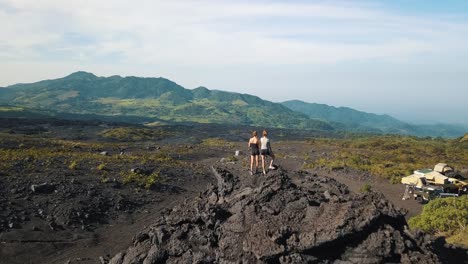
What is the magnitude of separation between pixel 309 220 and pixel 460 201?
13.7 m

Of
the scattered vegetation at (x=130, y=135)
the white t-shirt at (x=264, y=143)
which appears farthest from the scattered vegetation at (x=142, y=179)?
the scattered vegetation at (x=130, y=135)

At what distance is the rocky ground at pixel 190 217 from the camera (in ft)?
43.9

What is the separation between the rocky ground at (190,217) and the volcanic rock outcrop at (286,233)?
37 mm

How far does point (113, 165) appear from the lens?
129ft

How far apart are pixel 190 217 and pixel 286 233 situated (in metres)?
4.53

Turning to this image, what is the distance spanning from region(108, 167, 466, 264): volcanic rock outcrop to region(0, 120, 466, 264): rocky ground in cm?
4

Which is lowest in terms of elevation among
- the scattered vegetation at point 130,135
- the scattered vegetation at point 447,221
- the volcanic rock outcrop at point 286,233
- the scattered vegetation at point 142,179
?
the scattered vegetation at point 130,135

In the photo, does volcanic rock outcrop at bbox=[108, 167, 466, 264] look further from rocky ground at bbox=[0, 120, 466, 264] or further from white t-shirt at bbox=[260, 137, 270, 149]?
white t-shirt at bbox=[260, 137, 270, 149]

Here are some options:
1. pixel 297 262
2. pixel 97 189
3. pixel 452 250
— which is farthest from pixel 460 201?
pixel 97 189

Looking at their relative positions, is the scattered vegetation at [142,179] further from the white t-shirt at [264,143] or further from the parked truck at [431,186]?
the parked truck at [431,186]

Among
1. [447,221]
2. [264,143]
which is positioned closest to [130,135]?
[264,143]

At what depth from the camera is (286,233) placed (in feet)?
45.1

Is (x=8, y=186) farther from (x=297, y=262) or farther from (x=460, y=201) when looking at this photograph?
(x=460, y=201)

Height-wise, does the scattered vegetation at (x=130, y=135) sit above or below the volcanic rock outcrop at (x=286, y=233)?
below
